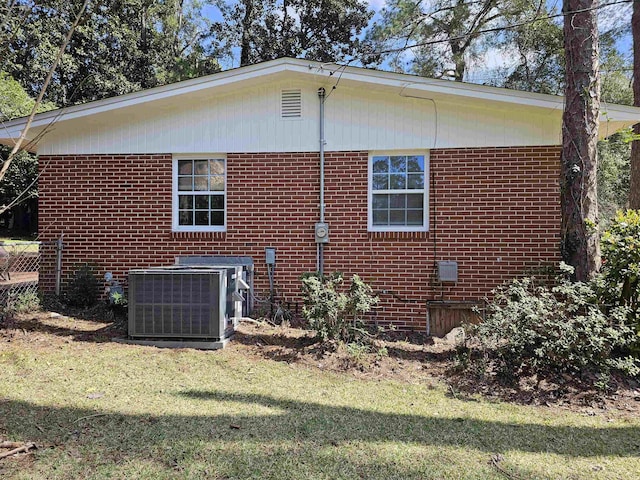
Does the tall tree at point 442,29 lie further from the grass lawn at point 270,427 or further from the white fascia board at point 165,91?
the grass lawn at point 270,427

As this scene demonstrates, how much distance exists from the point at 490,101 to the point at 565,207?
2.09 meters

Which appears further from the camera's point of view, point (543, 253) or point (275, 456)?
point (543, 253)

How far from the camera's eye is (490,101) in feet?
22.3

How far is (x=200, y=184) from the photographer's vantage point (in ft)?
25.7

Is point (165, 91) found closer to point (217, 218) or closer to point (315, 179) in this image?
point (217, 218)

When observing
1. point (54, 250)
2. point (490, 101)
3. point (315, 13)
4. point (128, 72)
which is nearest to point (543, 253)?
point (490, 101)

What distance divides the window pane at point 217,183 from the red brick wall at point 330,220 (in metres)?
0.21

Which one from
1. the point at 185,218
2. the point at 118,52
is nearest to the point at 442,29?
the point at 185,218

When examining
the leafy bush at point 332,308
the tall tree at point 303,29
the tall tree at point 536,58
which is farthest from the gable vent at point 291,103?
the tall tree at point 303,29

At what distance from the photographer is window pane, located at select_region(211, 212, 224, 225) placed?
7.82 m

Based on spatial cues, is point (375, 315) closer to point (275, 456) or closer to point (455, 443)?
point (455, 443)

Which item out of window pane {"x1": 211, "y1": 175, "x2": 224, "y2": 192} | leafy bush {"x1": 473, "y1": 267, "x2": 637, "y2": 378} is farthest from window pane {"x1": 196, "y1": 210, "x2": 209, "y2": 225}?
leafy bush {"x1": 473, "y1": 267, "x2": 637, "y2": 378}

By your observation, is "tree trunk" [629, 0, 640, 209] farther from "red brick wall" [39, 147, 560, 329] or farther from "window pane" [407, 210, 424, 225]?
"window pane" [407, 210, 424, 225]

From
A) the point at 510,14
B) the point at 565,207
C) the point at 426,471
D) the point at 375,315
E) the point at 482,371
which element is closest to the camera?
the point at 426,471
